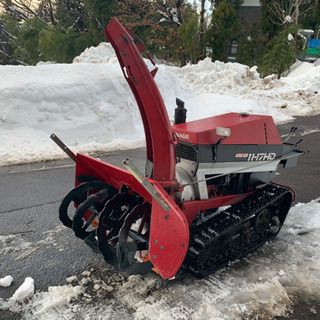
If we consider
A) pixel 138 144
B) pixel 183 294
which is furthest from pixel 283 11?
pixel 183 294

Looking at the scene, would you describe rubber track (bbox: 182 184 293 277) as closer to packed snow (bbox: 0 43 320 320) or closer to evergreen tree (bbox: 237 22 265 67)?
packed snow (bbox: 0 43 320 320)

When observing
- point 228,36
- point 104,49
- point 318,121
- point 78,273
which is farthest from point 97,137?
point 228,36

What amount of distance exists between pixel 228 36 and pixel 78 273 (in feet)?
65.6

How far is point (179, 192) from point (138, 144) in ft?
17.4

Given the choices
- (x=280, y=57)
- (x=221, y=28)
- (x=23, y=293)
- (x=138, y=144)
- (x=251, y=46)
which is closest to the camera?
(x=23, y=293)

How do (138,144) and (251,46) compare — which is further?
(251,46)

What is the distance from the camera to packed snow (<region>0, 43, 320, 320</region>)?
278cm

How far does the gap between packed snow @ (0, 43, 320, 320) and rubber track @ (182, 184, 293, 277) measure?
0.40 ft

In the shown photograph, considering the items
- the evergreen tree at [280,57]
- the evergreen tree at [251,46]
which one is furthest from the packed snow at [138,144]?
the evergreen tree at [251,46]

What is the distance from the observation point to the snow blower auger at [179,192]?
2574mm

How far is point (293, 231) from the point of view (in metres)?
3.98

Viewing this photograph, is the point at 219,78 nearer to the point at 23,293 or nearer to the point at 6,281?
the point at 6,281

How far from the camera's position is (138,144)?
8320 mm

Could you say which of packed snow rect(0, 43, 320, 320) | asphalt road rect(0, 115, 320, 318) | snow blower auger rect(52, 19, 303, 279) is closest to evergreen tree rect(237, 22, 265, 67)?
packed snow rect(0, 43, 320, 320)
